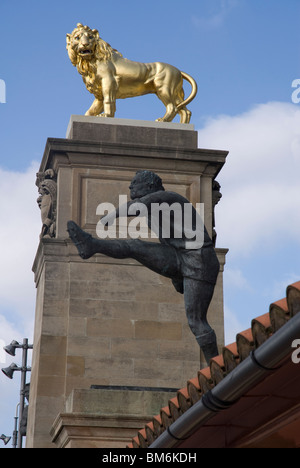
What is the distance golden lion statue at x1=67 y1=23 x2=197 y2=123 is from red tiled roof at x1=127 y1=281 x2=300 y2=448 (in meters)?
11.7

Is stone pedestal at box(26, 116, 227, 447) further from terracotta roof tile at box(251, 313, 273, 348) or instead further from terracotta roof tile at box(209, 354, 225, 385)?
terracotta roof tile at box(251, 313, 273, 348)

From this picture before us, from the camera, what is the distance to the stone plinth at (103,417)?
12484 millimetres

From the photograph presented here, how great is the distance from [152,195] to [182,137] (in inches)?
366

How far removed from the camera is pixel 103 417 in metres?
12.5

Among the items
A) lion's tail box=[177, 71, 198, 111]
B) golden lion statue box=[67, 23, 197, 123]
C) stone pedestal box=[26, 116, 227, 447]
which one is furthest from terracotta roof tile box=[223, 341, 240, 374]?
lion's tail box=[177, 71, 198, 111]

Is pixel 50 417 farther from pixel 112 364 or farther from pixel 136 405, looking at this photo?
pixel 136 405

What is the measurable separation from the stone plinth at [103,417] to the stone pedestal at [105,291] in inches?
192

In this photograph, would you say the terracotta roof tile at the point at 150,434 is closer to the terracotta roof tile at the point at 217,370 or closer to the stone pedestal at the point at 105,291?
the terracotta roof tile at the point at 217,370

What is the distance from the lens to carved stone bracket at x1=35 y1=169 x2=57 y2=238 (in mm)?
19812

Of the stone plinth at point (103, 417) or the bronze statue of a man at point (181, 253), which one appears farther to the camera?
the stone plinth at point (103, 417)

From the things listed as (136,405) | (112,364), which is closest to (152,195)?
(136,405)

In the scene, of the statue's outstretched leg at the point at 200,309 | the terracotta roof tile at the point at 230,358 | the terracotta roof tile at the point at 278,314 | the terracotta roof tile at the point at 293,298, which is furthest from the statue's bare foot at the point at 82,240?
the terracotta roof tile at the point at 293,298

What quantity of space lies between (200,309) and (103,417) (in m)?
2.06

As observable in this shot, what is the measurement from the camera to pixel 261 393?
8273 mm
